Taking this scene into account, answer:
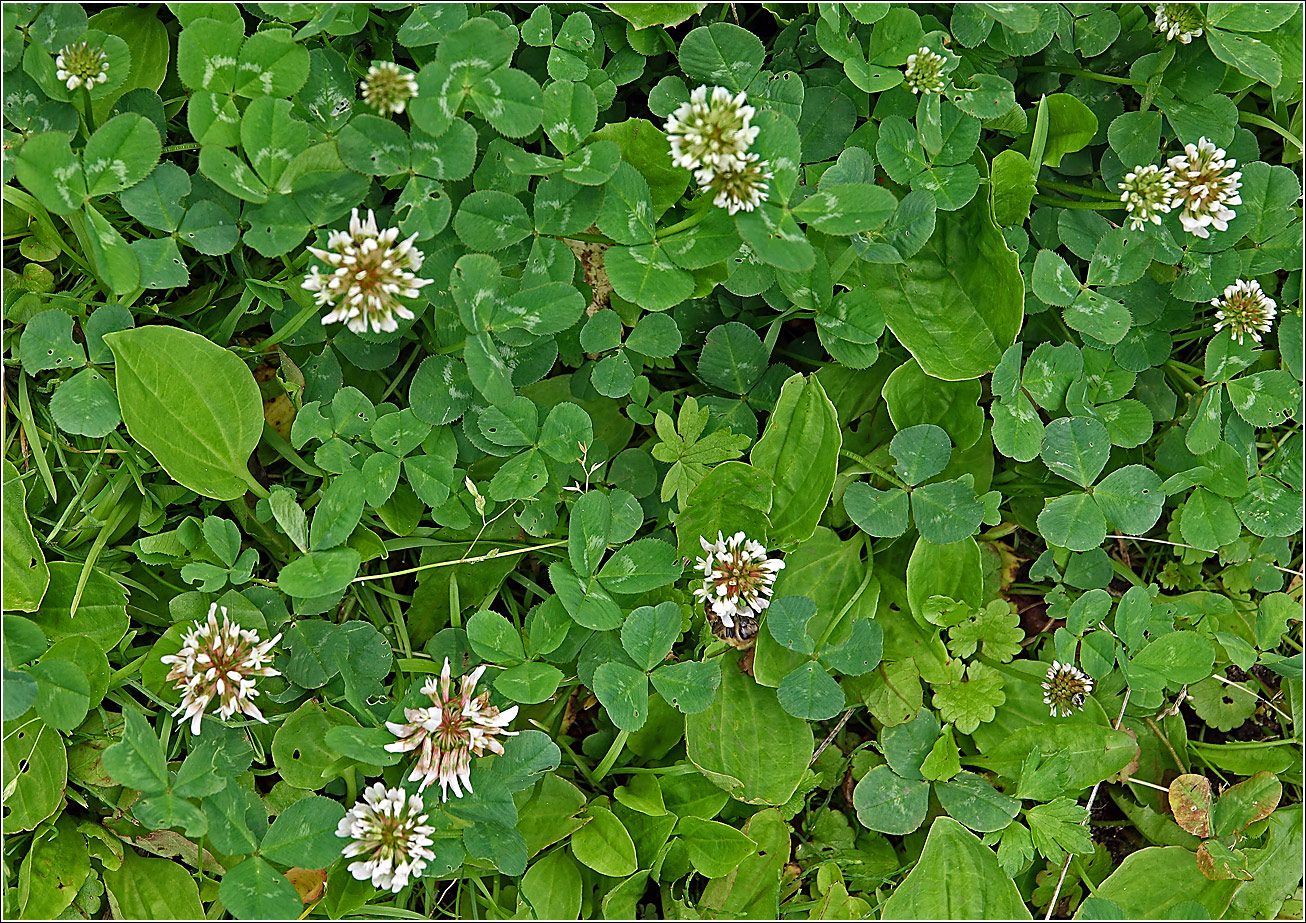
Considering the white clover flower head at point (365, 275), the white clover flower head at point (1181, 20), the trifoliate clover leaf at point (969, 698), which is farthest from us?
the trifoliate clover leaf at point (969, 698)

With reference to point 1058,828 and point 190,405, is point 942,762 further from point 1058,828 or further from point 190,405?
point 190,405

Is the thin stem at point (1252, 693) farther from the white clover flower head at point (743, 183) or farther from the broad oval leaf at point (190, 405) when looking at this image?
the broad oval leaf at point (190, 405)

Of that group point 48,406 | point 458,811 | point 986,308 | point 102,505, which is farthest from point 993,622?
point 48,406

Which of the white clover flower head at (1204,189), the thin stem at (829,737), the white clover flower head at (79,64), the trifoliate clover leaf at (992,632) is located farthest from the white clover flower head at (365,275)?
the white clover flower head at (1204,189)

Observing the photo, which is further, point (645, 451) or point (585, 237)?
point (645, 451)

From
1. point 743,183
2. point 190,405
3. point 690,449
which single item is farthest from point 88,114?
point 690,449
